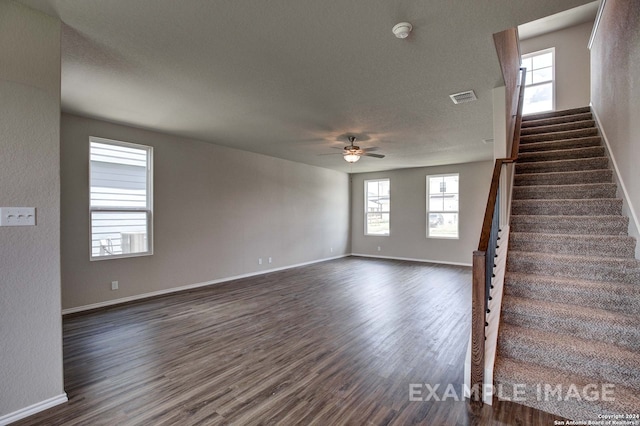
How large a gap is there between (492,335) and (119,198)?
507 centimetres

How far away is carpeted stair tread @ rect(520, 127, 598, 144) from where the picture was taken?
410 centimetres

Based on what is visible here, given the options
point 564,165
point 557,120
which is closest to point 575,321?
point 564,165

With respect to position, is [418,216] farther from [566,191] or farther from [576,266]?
[576,266]

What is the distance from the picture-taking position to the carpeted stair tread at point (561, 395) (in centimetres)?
185

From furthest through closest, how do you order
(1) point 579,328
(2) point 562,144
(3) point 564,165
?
(2) point 562,144
(3) point 564,165
(1) point 579,328

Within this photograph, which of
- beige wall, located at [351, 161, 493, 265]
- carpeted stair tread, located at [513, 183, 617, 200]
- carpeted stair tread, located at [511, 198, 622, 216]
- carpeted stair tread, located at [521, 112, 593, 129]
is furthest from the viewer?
beige wall, located at [351, 161, 493, 265]

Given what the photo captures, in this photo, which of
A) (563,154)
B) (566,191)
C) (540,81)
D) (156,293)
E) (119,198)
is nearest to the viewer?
(566,191)

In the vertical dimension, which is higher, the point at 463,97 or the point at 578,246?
the point at 463,97

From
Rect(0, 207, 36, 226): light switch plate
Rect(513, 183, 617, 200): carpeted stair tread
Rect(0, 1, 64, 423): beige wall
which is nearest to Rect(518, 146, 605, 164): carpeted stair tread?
Rect(513, 183, 617, 200): carpeted stair tread

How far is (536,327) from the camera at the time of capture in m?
2.43

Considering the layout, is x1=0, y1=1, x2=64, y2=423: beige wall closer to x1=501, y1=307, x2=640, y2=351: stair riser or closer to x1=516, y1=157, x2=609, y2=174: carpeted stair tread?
x1=501, y1=307, x2=640, y2=351: stair riser

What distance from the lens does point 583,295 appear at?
2459 mm

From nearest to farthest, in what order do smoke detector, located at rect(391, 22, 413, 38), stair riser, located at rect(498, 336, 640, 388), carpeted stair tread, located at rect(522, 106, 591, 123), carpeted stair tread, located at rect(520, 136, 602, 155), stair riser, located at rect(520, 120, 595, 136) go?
stair riser, located at rect(498, 336, 640, 388), smoke detector, located at rect(391, 22, 413, 38), carpeted stair tread, located at rect(520, 136, 602, 155), stair riser, located at rect(520, 120, 595, 136), carpeted stair tread, located at rect(522, 106, 591, 123)

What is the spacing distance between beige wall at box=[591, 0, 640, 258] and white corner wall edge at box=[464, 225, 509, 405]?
1081 millimetres
